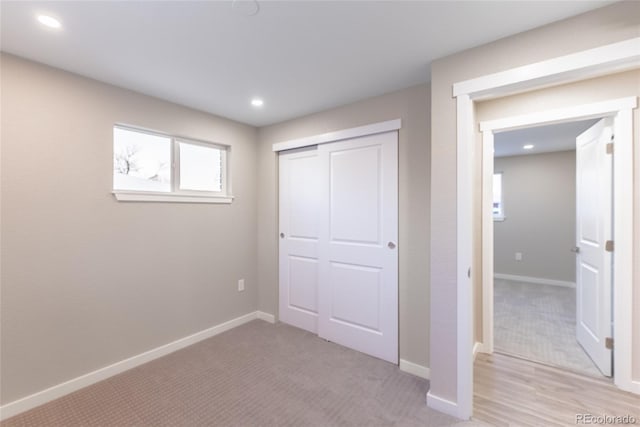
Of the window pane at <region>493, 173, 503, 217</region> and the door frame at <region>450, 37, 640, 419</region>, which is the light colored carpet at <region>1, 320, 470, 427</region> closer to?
the door frame at <region>450, 37, 640, 419</region>

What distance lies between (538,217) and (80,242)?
6.68m

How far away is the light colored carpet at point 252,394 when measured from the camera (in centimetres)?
181

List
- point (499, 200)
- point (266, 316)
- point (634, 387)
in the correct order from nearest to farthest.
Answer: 1. point (634, 387)
2. point (266, 316)
3. point (499, 200)

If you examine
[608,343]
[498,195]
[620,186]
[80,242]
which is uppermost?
[498,195]

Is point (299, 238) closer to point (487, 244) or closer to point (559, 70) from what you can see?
point (487, 244)

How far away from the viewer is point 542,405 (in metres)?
1.94

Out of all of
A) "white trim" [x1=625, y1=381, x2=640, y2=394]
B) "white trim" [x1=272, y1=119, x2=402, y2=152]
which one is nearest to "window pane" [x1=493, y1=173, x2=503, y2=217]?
"white trim" [x1=625, y1=381, x2=640, y2=394]

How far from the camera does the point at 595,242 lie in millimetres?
2463

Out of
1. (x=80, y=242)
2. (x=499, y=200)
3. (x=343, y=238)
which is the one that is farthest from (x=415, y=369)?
(x=499, y=200)

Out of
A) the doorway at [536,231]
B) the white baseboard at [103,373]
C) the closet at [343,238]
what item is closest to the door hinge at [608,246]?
the doorway at [536,231]

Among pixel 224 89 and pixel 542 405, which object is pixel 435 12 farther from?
pixel 542 405

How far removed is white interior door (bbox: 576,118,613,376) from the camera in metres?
2.27

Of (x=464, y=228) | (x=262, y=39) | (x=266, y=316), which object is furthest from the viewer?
(x=266, y=316)

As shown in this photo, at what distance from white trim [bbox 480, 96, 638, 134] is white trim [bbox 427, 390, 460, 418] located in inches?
90.4
